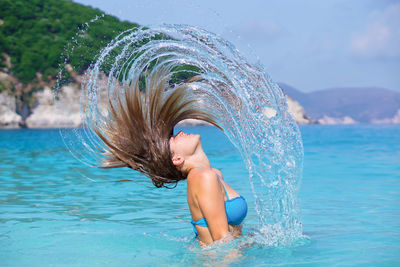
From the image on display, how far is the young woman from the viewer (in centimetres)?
496

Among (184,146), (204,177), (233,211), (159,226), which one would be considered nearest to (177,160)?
(184,146)

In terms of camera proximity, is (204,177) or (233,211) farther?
(233,211)

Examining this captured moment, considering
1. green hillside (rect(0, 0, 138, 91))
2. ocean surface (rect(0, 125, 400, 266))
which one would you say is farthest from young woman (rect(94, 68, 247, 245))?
green hillside (rect(0, 0, 138, 91))

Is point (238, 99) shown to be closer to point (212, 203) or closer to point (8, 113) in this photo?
point (212, 203)

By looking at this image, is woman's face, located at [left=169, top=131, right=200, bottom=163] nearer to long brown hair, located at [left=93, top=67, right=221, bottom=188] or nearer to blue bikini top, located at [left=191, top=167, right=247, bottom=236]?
long brown hair, located at [left=93, top=67, right=221, bottom=188]

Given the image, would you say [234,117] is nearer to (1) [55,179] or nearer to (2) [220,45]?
(2) [220,45]

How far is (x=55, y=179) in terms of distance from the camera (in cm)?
1431

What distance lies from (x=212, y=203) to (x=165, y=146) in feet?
2.46

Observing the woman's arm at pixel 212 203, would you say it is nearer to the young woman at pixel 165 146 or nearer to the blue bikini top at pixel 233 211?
the young woman at pixel 165 146

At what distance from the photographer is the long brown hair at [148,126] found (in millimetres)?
5035

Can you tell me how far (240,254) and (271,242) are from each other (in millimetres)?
943

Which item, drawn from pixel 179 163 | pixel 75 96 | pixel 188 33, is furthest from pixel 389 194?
Answer: pixel 75 96

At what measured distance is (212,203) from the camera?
4730 mm

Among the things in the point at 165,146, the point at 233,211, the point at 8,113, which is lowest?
the point at 8,113
